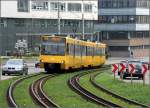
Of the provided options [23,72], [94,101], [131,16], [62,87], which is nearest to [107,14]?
[131,16]

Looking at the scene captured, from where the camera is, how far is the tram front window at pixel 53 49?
155ft

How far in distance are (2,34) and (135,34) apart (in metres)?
36.2

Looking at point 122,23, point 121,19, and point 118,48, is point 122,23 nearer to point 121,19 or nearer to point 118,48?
point 121,19

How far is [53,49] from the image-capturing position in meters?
47.4

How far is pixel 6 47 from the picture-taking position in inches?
4011

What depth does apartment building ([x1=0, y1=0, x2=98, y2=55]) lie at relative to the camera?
341ft

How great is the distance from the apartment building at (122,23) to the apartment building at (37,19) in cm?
670

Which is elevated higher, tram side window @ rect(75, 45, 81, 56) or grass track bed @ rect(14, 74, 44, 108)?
tram side window @ rect(75, 45, 81, 56)

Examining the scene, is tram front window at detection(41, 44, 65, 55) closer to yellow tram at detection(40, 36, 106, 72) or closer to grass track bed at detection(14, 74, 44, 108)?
yellow tram at detection(40, 36, 106, 72)

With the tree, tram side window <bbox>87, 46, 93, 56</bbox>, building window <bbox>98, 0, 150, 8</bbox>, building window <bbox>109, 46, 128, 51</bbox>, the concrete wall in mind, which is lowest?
building window <bbox>109, 46, 128, 51</bbox>

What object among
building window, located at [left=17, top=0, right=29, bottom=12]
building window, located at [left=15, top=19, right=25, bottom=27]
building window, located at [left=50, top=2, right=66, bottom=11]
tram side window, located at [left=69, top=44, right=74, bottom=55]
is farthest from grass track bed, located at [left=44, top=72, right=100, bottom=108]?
building window, located at [left=50, top=2, right=66, bottom=11]

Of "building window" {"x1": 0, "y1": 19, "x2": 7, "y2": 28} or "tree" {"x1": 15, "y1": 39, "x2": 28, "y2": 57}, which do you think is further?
"building window" {"x1": 0, "y1": 19, "x2": 7, "y2": 28}

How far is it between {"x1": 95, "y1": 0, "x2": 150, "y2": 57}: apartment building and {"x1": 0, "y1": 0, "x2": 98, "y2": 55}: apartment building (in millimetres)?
6696

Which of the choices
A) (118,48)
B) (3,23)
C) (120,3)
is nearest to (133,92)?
(3,23)
